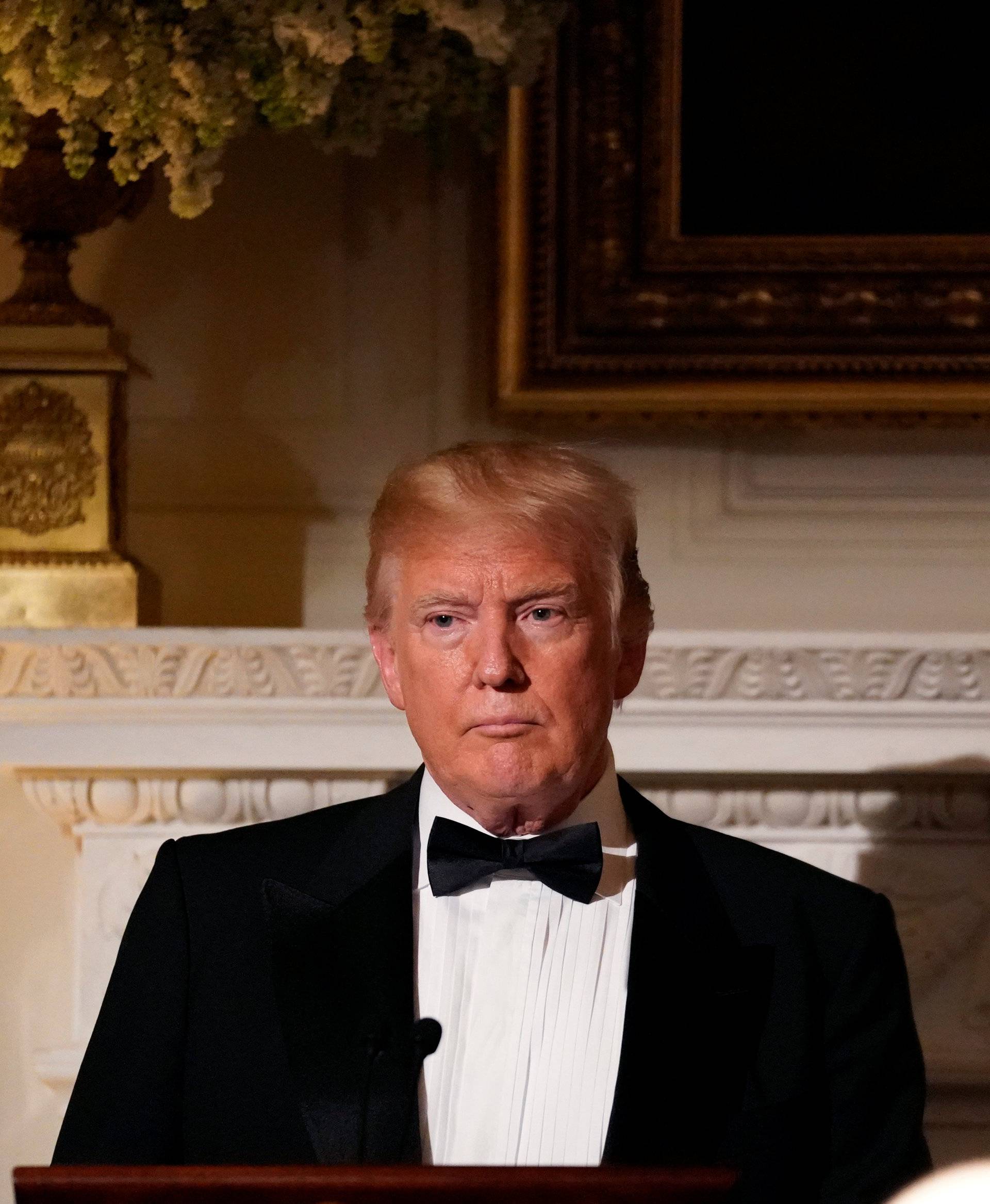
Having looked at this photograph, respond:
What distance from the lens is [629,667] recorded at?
1.35m

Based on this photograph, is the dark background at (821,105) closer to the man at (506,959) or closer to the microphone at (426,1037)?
the man at (506,959)

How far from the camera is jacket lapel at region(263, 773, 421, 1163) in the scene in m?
1.24

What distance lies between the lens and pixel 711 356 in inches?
87.4

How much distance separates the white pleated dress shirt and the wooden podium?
494 mm

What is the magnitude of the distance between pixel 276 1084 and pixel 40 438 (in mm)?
952

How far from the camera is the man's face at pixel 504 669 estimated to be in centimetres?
125

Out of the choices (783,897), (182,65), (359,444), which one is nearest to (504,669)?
(783,897)

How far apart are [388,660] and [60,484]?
0.78 meters

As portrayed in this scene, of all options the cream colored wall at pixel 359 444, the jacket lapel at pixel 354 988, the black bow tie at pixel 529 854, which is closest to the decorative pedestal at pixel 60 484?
the cream colored wall at pixel 359 444

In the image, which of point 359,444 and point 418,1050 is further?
point 359,444

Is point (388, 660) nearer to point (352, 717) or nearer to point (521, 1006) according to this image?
point (521, 1006)

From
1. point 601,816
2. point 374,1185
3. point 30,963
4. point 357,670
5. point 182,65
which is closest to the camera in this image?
point 374,1185

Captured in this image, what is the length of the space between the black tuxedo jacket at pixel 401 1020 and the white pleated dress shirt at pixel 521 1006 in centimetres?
4

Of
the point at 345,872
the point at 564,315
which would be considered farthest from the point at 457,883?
the point at 564,315
